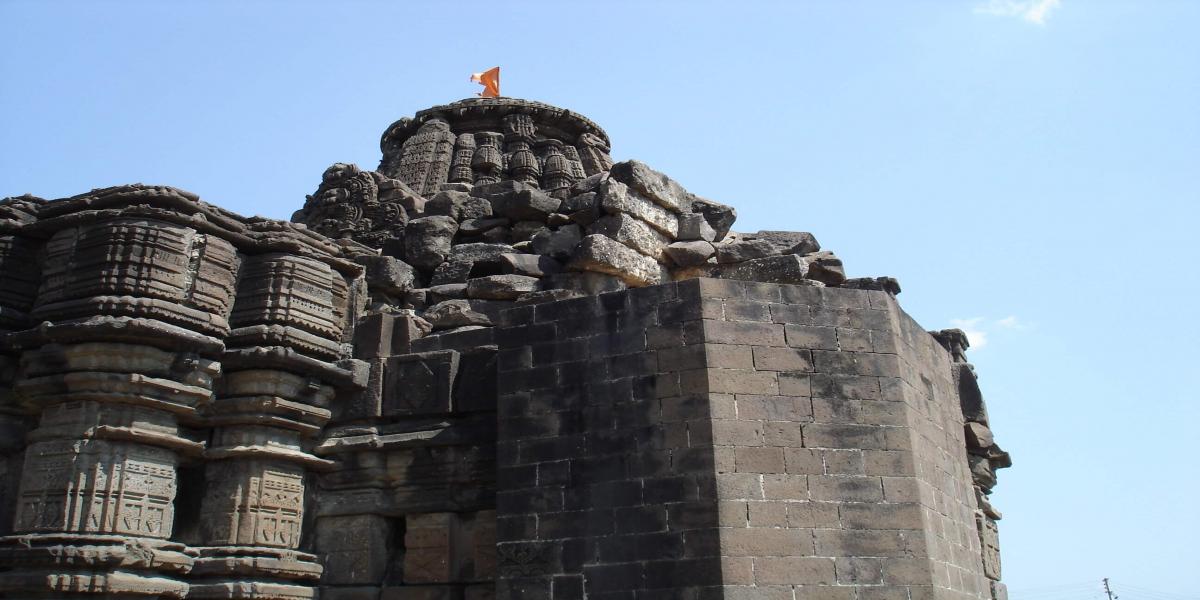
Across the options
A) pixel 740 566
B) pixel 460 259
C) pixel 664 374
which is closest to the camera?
pixel 740 566

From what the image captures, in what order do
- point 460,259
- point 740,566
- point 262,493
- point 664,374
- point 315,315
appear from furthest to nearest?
point 460,259 → point 315,315 → point 262,493 → point 664,374 → point 740,566

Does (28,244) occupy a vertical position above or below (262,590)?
above

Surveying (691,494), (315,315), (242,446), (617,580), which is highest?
(315,315)

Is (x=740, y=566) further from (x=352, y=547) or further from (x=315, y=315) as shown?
(x=315, y=315)

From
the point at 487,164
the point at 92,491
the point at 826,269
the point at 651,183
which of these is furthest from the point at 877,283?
the point at 92,491

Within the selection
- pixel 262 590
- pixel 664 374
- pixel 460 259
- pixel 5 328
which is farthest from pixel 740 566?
pixel 5 328

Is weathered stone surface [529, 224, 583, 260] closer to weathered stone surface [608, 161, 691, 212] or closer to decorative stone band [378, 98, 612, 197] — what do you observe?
weathered stone surface [608, 161, 691, 212]

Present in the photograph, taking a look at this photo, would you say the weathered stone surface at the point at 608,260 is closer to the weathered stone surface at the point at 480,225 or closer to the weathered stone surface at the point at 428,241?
the weathered stone surface at the point at 480,225

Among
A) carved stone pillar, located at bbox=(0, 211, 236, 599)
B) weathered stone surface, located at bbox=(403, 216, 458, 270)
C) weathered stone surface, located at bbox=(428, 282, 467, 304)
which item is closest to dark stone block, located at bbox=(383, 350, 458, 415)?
weathered stone surface, located at bbox=(428, 282, 467, 304)

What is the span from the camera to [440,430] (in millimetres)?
10188

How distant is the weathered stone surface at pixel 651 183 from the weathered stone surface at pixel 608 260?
3.06 ft

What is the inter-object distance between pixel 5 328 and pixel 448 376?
4267 mm

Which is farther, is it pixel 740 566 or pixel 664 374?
pixel 664 374

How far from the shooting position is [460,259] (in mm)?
12773
